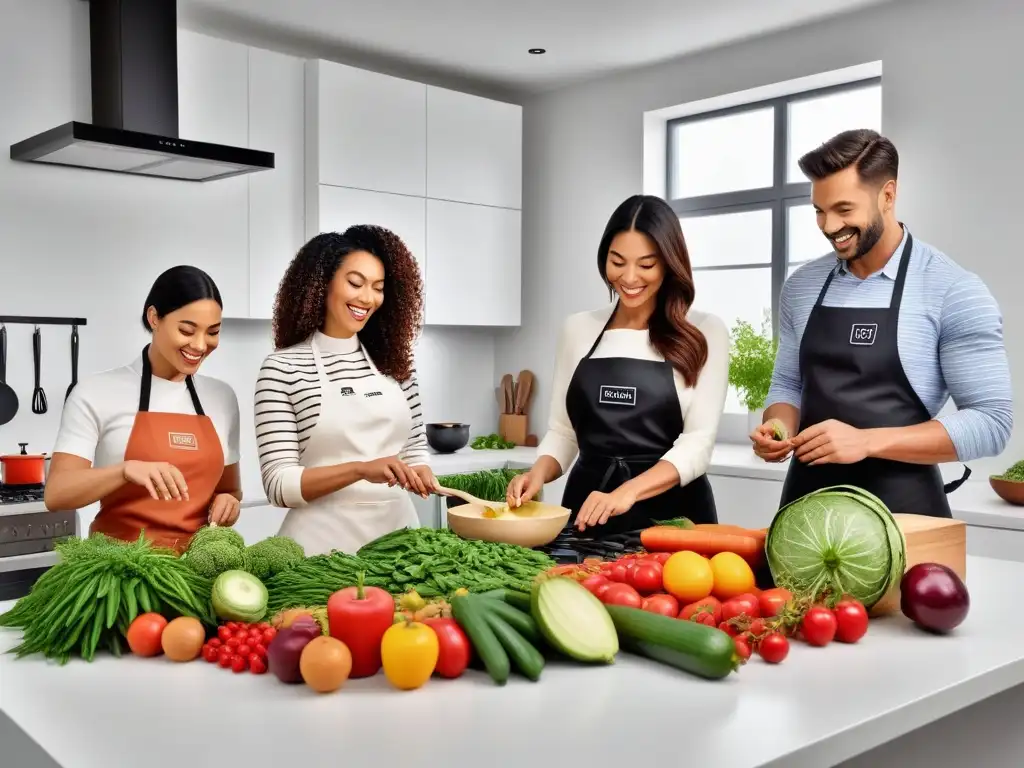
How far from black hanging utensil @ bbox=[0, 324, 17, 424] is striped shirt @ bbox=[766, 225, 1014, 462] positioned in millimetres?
2771

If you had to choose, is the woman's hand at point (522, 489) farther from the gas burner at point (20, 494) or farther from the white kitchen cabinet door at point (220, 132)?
the white kitchen cabinet door at point (220, 132)

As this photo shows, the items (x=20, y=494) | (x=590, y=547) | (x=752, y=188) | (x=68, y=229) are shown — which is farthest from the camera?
(x=752, y=188)

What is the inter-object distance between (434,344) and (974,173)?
8.80ft

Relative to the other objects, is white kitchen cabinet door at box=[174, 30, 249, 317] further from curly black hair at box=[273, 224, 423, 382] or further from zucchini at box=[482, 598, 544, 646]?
zucchini at box=[482, 598, 544, 646]

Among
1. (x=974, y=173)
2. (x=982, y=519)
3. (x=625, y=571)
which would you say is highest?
(x=974, y=173)

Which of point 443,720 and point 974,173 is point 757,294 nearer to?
point 974,173

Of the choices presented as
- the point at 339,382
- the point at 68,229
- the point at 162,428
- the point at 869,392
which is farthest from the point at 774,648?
the point at 68,229

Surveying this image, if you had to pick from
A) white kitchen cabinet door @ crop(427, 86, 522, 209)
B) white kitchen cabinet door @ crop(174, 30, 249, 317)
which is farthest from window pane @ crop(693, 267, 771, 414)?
white kitchen cabinet door @ crop(174, 30, 249, 317)

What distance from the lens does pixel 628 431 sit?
2.37m

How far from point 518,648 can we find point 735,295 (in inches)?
148

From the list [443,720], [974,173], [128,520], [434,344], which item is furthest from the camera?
[434,344]

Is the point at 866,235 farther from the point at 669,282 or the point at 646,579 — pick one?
the point at 646,579

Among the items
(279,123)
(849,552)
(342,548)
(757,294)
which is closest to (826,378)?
(849,552)

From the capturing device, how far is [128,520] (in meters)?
2.11
